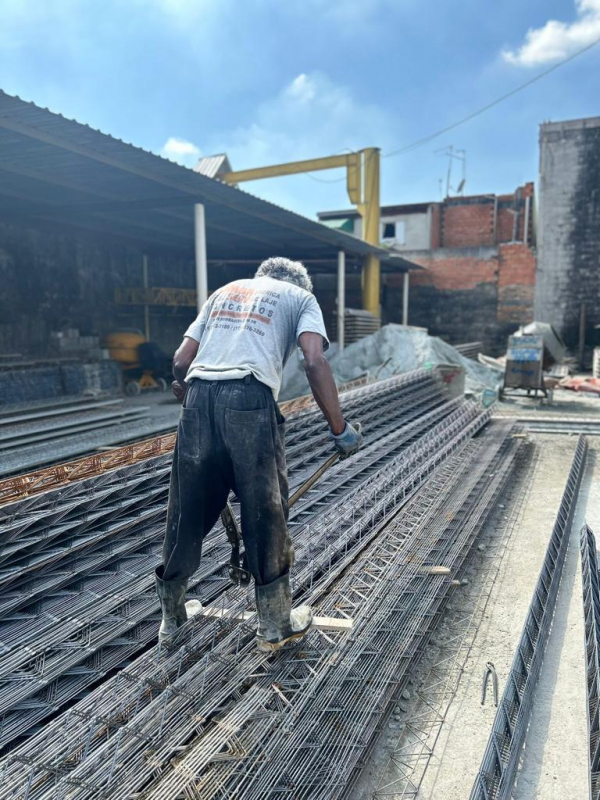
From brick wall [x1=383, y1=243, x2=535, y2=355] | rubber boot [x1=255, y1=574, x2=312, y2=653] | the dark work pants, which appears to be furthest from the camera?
brick wall [x1=383, y1=243, x2=535, y2=355]

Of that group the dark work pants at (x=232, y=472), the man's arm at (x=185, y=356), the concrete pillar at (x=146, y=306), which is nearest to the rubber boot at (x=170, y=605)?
the dark work pants at (x=232, y=472)

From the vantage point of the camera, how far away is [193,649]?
2666 mm

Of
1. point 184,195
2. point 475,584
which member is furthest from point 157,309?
point 475,584

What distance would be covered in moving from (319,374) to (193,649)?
4.96ft

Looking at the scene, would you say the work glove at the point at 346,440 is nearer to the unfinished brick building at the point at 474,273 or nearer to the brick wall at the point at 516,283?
the unfinished brick building at the point at 474,273

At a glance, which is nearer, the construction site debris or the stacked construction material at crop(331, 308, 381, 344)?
the construction site debris

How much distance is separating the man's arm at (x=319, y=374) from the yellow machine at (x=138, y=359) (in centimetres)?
1150

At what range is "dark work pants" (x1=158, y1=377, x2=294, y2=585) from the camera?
2.46m

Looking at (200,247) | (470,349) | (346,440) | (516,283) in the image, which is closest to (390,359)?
(470,349)

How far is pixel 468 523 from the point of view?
4.75 meters

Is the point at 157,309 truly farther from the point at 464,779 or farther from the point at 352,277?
the point at 464,779

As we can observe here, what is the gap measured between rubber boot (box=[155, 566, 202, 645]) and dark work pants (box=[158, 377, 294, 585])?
55 millimetres

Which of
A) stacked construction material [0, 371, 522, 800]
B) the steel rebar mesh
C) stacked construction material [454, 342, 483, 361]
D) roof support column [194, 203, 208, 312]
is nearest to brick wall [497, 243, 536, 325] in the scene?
stacked construction material [454, 342, 483, 361]

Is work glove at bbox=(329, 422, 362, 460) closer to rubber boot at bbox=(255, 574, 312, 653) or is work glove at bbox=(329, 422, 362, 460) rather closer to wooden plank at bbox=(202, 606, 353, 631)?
rubber boot at bbox=(255, 574, 312, 653)
